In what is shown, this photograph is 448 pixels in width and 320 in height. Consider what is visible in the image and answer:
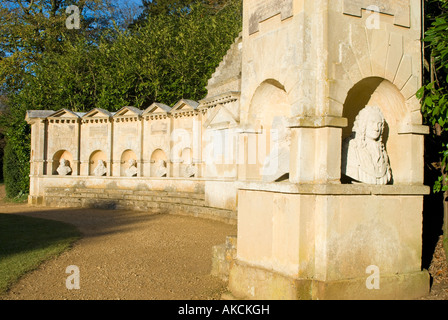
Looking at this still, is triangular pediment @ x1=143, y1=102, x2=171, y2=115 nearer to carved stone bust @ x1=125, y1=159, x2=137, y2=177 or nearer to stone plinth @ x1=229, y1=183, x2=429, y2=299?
carved stone bust @ x1=125, y1=159, x2=137, y2=177

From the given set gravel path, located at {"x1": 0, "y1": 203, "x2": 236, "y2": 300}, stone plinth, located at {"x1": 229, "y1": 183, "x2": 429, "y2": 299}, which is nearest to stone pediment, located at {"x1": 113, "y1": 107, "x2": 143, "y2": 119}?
gravel path, located at {"x1": 0, "y1": 203, "x2": 236, "y2": 300}

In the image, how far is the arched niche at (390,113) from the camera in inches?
201

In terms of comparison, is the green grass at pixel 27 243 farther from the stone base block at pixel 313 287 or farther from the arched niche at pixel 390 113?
the arched niche at pixel 390 113

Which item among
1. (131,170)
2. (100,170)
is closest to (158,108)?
(131,170)

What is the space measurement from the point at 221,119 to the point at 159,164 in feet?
14.7

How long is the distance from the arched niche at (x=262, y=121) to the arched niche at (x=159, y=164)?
1053cm

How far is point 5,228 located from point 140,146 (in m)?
7.12

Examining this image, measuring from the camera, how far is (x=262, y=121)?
577 cm

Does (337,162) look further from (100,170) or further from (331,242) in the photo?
(100,170)

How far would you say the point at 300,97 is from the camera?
4559 millimetres

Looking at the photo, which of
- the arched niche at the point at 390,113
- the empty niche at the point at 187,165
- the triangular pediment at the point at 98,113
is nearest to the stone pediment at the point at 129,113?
the triangular pediment at the point at 98,113
